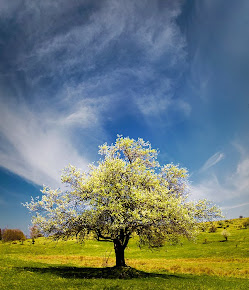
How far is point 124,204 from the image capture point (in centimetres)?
2648

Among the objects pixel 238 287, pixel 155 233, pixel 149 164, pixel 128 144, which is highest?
pixel 128 144

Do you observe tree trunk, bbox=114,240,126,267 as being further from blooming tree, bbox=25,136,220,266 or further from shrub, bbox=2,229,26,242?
shrub, bbox=2,229,26,242

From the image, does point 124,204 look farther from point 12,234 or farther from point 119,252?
point 12,234

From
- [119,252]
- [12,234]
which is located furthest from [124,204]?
[12,234]

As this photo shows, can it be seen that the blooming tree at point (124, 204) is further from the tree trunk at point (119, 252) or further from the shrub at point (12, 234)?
the shrub at point (12, 234)

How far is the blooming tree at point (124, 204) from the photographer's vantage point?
2536cm

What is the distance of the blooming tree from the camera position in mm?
25359

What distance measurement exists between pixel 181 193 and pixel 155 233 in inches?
275

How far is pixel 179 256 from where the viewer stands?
6350 centimetres

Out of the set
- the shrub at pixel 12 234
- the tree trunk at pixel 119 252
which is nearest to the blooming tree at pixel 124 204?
the tree trunk at pixel 119 252

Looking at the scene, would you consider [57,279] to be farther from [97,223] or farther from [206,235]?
[206,235]

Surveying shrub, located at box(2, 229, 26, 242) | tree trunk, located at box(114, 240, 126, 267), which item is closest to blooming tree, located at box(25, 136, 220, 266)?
tree trunk, located at box(114, 240, 126, 267)

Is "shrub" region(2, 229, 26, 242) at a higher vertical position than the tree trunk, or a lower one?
higher

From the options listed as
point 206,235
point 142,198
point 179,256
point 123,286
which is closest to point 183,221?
point 142,198
